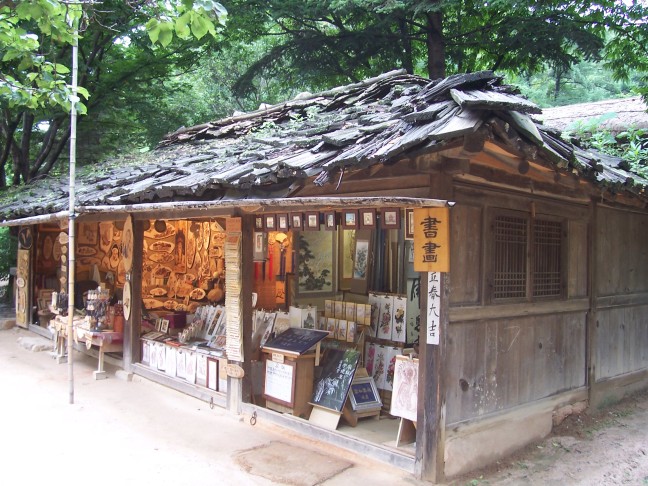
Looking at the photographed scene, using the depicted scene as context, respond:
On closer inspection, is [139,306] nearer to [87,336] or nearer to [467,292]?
[87,336]

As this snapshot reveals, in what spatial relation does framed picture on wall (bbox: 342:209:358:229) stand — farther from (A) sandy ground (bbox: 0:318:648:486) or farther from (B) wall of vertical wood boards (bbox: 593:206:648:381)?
(B) wall of vertical wood boards (bbox: 593:206:648:381)

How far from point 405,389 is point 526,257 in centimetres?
235

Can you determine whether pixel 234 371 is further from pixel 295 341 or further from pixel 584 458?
pixel 584 458

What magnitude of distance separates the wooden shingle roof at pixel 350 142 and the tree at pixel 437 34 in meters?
5.03

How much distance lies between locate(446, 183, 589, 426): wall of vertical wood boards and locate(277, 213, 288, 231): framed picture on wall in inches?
86.8

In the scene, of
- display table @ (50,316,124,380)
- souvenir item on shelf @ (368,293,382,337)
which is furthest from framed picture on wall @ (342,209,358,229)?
display table @ (50,316,124,380)

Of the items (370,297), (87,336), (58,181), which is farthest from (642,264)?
(58,181)

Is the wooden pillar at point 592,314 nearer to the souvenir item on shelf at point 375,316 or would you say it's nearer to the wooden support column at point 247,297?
the souvenir item on shelf at point 375,316

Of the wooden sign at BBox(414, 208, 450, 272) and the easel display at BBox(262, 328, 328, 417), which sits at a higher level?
the wooden sign at BBox(414, 208, 450, 272)

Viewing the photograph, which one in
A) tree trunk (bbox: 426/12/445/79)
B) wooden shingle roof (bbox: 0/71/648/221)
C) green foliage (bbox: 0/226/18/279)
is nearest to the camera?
wooden shingle roof (bbox: 0/71/648/221)

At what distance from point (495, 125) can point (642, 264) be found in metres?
6.95

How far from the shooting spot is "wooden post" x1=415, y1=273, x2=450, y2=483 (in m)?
5.50

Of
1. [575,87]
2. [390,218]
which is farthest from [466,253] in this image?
[575,87]

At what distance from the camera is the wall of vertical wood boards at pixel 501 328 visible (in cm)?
589
